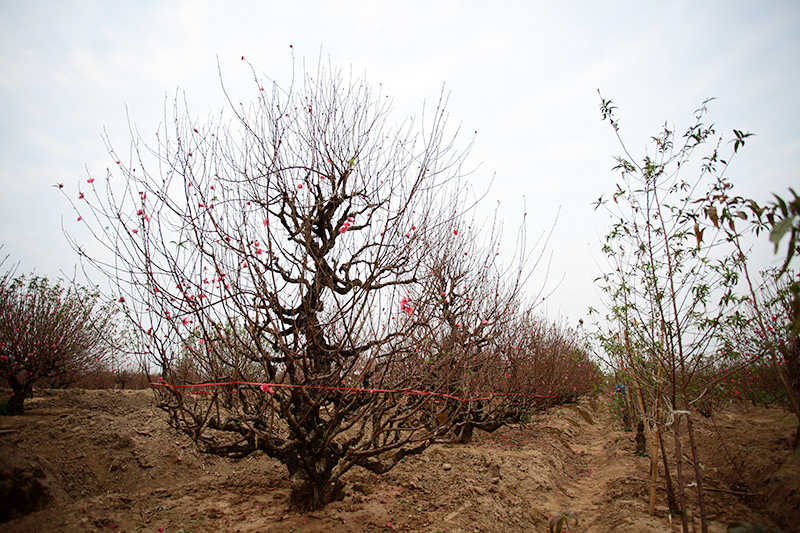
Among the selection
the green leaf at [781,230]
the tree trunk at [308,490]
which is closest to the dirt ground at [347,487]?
the tree trunk at [308,490]

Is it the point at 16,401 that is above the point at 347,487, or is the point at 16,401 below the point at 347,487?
above

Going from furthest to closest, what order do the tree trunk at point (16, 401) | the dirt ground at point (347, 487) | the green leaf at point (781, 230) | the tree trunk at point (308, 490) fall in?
the tree trunk at point (16, 401), the tree trunk at point (308, 490), the dirt ground at point (347, 487), the green leaf at point (781, 230)

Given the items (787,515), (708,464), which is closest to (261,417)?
(787,515)

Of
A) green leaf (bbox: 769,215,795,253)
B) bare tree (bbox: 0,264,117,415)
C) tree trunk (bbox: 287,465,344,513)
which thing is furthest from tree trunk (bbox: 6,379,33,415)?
green leaf (bbox: 769,215,795,253)

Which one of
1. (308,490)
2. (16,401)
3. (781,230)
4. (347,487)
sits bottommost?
(347,487)

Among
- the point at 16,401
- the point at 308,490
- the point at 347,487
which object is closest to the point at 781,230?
the point at 308,490

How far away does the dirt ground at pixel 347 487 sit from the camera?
11.4 ft

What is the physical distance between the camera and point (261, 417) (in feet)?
11.9

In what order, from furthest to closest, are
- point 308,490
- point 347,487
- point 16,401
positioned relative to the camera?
point 16,401 < point 347,487 < point 308,490

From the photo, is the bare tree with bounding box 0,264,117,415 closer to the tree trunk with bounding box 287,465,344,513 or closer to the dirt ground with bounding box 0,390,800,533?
the dirt ground with bounding box 0,390,800,533

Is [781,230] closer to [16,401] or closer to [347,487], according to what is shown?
[347,487]

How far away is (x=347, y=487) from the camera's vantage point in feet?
14.8

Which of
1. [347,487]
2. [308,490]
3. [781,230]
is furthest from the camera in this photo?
[347,487]

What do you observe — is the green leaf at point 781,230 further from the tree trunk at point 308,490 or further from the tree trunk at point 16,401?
the tree trunk at point 16,401
